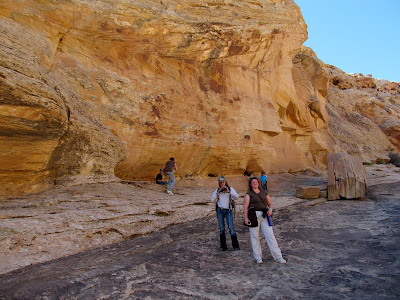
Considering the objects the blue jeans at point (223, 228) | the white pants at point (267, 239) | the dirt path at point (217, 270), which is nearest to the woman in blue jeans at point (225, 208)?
the blue jeans at point (223, 228)

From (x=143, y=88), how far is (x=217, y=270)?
8411mm

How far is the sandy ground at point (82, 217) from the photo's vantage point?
458 centimetres

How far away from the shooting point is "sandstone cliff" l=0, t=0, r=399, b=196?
7285 mm

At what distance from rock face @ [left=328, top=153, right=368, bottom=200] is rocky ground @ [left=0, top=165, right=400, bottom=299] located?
2911mm

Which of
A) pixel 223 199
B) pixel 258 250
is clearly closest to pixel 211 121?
pixel 223 199

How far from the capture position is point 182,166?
40.8ft

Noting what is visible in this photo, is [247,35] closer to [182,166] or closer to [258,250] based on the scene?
[182,166]

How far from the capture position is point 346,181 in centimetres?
1153

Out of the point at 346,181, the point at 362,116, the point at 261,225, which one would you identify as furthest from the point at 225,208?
the point at 362,116

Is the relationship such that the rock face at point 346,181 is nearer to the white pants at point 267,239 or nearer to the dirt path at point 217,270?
the dirt path at point 217,270

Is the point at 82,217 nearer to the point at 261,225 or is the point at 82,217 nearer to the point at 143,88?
the point at 261,225

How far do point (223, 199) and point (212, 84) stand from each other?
9.08 metres

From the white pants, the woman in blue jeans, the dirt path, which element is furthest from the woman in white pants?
the woman in blue jeans

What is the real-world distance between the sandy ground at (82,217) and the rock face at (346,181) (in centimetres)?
273
